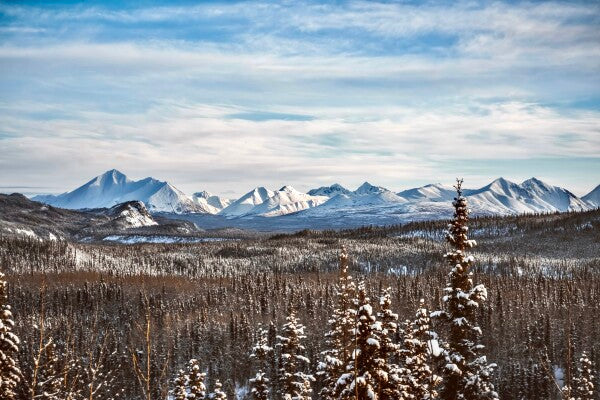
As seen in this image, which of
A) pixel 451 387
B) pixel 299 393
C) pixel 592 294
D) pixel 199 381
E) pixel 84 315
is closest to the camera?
pixel 451 387

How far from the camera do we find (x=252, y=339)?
348 feet

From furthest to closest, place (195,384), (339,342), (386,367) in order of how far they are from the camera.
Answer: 1. (195,384)
2. (339,342)
3. (386,367)

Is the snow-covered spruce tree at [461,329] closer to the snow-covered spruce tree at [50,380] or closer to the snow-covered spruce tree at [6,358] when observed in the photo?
the snow-covered spruce tree at [50,380]

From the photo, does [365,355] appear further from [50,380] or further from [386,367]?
[50,380]

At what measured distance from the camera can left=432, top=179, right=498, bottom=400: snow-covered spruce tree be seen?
25.1 meters

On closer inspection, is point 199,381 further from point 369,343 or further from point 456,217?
point 456,217

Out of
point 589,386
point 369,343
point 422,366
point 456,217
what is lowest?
point 589,386

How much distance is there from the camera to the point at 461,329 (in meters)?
25.3

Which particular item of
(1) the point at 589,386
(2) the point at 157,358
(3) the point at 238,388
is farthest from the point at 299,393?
(2) the point at 157,358

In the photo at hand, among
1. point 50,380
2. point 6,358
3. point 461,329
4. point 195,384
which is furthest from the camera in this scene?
point 195,384

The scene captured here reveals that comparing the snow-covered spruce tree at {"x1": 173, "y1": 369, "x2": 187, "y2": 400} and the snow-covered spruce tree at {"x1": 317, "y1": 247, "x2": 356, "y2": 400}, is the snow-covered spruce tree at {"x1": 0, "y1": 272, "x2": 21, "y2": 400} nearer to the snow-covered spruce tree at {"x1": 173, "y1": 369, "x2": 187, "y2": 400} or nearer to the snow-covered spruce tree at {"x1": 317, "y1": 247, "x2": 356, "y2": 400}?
the snow-covered spruce tree at {"x1": 173, "y1": 369, "x2": 187, "y2": 400}

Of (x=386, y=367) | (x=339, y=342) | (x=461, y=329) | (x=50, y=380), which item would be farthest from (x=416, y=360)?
(x=50, y=380)

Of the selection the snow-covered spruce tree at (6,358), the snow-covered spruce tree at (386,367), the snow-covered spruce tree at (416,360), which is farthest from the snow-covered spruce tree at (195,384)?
the snow-covered spruce tree at (386,367)

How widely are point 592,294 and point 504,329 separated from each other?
30.8m
